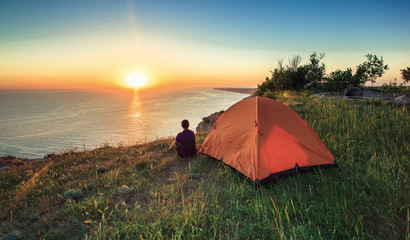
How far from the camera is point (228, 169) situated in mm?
5176

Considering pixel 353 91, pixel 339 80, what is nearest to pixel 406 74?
pixel 339 80

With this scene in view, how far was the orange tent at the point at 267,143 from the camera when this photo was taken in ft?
15.1

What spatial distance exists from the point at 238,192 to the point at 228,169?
1.12 m

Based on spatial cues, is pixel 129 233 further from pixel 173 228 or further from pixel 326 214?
pixel 326 214

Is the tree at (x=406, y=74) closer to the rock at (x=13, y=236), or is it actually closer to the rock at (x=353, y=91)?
the rock at (x=353, y=91)

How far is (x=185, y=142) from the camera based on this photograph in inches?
261

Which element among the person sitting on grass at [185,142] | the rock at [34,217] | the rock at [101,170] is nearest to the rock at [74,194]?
the rock at [34,217]

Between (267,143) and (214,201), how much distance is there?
2.03 m

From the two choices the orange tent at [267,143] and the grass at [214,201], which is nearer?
the grass at [214,201]

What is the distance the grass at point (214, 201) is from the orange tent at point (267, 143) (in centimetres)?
31

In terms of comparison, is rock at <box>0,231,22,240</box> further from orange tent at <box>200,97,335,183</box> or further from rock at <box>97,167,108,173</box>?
orange tent at <box>200,97,335,183</box>

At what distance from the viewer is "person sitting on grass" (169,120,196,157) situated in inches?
259

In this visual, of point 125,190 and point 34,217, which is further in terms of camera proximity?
point 125,190

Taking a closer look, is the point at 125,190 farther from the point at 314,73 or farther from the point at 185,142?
the point at 314,73
